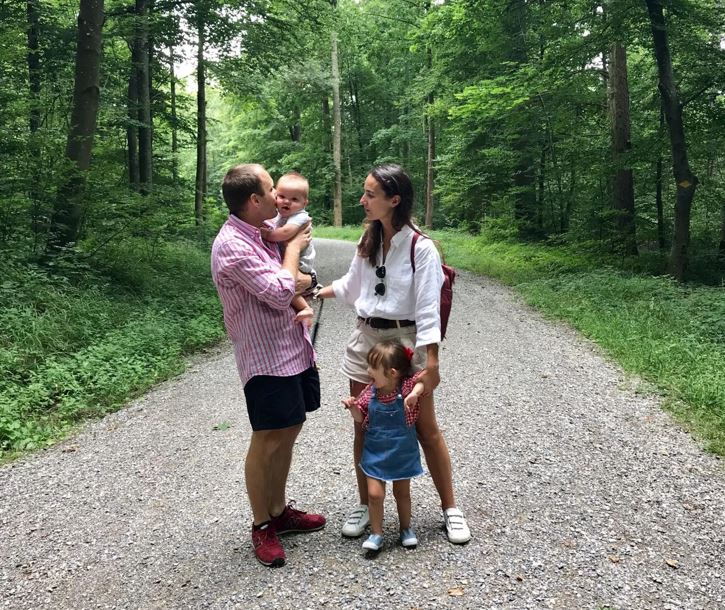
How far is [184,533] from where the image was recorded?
9.96 feet

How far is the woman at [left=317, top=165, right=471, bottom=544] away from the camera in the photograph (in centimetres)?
246

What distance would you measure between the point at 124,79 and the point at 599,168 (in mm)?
11997

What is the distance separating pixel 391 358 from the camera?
249cm

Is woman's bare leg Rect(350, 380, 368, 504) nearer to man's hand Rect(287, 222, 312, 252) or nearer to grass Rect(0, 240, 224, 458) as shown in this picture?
man's hand Rect(287, 222, 312, 252)

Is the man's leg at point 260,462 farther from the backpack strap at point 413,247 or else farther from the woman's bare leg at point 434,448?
the backpack strap at point 413,247

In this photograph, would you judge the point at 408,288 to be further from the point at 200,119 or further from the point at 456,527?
the point at 200,119

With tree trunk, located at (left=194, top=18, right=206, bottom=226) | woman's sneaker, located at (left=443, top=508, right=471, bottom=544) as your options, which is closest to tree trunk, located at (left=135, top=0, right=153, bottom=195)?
tree trunk, located at (left=194, top=18, right=206, bottom=226)

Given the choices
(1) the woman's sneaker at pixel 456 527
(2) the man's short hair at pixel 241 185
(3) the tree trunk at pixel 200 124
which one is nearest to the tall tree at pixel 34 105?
(3) the tree trunk at pixel 200 124

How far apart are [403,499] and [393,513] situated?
1.55 feet

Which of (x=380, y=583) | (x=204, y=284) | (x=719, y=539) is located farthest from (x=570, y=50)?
(x=380, y=583)

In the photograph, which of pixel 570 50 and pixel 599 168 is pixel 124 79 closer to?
pixel 570 50

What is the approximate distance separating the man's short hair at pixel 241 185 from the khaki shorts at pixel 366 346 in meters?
0.84

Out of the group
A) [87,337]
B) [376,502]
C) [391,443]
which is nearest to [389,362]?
[391,443]

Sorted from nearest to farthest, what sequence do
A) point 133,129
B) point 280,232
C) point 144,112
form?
point 280,232
point 144,112
point 133,129
